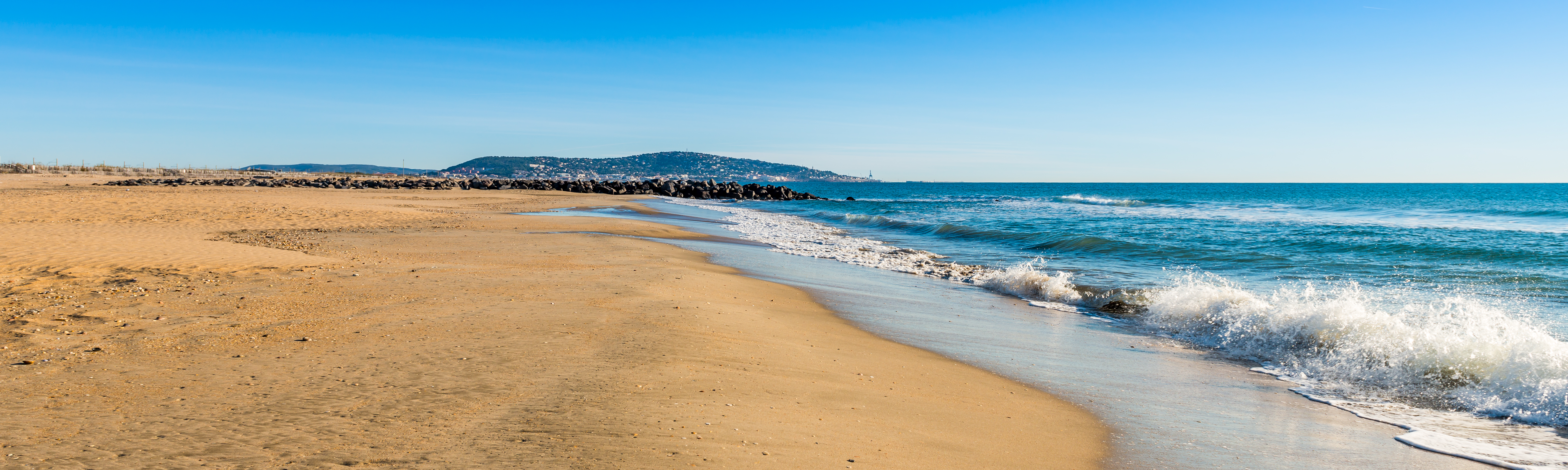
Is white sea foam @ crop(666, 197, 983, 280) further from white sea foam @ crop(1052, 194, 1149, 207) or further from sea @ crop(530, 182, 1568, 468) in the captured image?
white sea foam @ crop(1052, 194, 1149, 207)

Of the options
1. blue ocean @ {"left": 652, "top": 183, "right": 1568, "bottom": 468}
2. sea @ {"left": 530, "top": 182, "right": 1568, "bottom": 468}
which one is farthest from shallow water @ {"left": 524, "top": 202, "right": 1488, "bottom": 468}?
blue ocean @ {"left": 652, "top": 183, "right": 1568, "bottom": 468}

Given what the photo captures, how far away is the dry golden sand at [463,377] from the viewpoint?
12.4 ft

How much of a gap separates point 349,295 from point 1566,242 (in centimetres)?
2932

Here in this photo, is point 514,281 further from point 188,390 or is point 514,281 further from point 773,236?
point 773,236

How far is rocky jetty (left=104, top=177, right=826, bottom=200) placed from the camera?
5394 cm

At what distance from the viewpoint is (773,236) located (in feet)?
77.2

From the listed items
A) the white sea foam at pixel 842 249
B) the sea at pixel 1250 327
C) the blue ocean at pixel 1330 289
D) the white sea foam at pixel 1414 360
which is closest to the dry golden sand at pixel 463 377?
the sea at pixel 1250 327

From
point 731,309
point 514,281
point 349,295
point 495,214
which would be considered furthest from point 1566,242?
point 495,214

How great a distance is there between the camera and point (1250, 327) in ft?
28.7

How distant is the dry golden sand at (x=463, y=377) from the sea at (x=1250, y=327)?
0.86 metres

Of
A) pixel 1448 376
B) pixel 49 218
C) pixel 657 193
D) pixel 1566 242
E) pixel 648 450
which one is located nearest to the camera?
pixel 648 450

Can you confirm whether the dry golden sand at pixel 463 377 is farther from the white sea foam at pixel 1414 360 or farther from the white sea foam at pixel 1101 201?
the white sea foam at pixel 1101 201

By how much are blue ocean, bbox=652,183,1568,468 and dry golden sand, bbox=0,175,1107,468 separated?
3.25m

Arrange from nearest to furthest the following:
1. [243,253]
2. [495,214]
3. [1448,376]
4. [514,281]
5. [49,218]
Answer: [1448,376]
[514,281]
[243,253]
[49,218]
[495,214]
